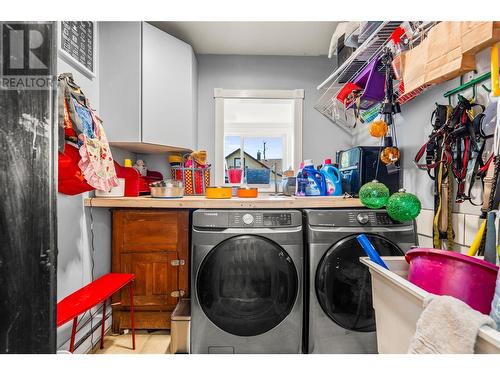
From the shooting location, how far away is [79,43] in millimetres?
1598

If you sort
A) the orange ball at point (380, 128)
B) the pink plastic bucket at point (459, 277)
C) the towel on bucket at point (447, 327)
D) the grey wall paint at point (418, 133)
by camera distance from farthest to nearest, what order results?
the orange ball at point (380, 128)
the grey wall paint at point (418, 133)
the pink plastic bucket at point (459, 277)
the towel on bucket at point (447, 327)

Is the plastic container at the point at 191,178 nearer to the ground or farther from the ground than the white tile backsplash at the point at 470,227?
farther from the ground

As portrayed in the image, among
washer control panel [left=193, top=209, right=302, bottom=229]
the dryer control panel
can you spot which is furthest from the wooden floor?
the dryer control panel

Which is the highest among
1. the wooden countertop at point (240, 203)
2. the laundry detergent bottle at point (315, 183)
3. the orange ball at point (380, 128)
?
the orange ball at point (380, 128)

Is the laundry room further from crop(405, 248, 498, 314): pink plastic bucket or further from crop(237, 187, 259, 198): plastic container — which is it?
crop(237, 187, 259, 198): plastic container

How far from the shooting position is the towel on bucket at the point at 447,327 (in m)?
0.52

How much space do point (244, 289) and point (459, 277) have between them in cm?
99

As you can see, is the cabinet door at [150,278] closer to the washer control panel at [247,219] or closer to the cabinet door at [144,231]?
the cabinet door at [144,231]

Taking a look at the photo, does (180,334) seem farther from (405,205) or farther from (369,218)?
(405,205)

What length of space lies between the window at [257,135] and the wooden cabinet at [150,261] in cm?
71

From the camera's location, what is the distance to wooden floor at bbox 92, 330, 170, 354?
154cm

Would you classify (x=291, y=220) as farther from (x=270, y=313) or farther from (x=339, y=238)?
(x=270, y=313)

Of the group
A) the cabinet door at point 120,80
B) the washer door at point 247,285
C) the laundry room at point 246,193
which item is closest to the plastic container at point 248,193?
the laundry room at point 246,193

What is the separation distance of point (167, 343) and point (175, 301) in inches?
10.0
